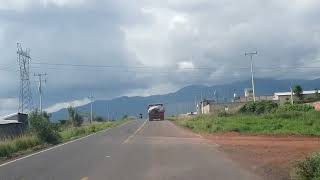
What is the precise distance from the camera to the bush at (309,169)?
1320 centimetres

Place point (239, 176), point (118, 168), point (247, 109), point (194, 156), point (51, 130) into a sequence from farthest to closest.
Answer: point (247, 109), point (51, 130), point (194, 156), point (118, 168), point (239, 176)

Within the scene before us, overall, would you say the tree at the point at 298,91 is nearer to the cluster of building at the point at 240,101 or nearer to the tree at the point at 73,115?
the cluster of building at the point at 240,101

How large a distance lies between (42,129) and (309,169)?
2833 cm

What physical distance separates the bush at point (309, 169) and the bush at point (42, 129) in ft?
88.8

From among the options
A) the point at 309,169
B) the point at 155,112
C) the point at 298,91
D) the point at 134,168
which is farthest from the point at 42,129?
the point at 298,91

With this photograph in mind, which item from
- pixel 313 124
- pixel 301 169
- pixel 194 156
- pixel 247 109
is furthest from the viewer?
pixel 247 109

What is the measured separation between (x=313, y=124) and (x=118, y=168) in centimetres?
2977

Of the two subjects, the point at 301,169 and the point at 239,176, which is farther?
the point at 239,176

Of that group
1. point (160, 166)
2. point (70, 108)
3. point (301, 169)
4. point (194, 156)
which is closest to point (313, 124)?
point (194, 156)

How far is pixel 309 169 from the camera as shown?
13461mm

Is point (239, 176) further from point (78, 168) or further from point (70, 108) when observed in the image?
point (70, 108)

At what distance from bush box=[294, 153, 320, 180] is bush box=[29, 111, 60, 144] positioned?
2707 cm

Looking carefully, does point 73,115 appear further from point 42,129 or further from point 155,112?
point 42,129

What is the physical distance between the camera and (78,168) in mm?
18891
